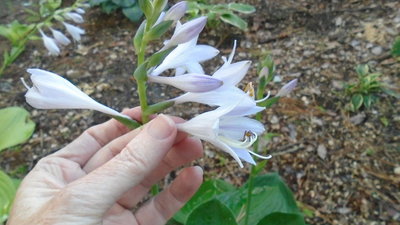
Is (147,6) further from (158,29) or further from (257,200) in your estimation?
(257,200)

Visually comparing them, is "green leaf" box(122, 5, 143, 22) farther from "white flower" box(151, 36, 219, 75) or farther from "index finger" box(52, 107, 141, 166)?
"white flower" box(151, 36, 219, 75)

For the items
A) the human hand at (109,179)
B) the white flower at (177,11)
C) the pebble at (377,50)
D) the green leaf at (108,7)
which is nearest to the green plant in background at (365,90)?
the pebble at (377,50)

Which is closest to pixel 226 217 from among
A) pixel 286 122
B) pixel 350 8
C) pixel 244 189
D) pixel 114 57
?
pixel 244 189

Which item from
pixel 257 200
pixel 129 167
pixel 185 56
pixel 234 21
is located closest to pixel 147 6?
pixel 185 56

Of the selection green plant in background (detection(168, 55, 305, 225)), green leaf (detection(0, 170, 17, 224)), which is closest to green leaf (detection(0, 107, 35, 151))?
green leaf (detection(0, 170, 17, 224))

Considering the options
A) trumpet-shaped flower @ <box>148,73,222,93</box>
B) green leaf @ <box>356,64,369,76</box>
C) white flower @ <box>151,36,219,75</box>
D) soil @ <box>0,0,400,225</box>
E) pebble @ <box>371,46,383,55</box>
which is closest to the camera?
trumpet-shaped flower @ <box>148,73,222,93</box>

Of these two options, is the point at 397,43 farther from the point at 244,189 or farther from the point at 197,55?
the point at 197,55

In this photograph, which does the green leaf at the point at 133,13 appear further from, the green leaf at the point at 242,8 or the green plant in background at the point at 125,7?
the green leaf at the point at 242,8
